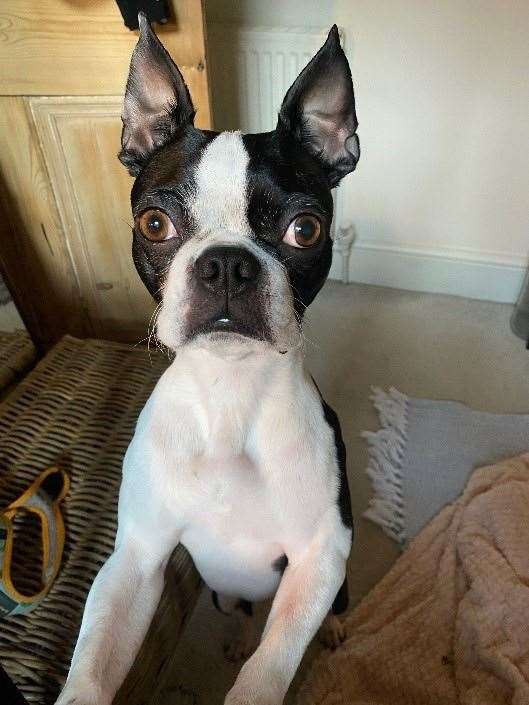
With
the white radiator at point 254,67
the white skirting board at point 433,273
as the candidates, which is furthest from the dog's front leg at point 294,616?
the white skirting board at point 433,273

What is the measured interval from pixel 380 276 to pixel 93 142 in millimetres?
1852

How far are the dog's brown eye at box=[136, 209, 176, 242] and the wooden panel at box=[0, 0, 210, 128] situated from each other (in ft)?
2.67

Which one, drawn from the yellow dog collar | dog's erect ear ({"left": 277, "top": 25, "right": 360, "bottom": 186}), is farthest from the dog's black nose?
the yellow dog collar

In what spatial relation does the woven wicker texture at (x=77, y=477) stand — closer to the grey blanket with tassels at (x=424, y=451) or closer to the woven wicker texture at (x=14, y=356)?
the woven wicker texture at (x=14, y=356)

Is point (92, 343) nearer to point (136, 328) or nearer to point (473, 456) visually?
point (136, 328)

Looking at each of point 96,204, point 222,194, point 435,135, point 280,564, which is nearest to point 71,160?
point 96,204

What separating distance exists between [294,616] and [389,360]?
182 cm

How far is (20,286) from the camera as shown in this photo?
221cm

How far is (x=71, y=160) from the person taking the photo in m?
1.87

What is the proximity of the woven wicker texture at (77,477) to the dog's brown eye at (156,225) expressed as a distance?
75cm

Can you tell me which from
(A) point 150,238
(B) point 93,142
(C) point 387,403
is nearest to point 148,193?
(A) point 150,238

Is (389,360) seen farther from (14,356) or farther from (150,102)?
(150,102)

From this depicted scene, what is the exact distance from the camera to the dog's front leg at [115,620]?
0.93 meters

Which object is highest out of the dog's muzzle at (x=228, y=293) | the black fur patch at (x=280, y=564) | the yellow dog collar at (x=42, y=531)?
the dog's muzzle at (x=228, y=293)
